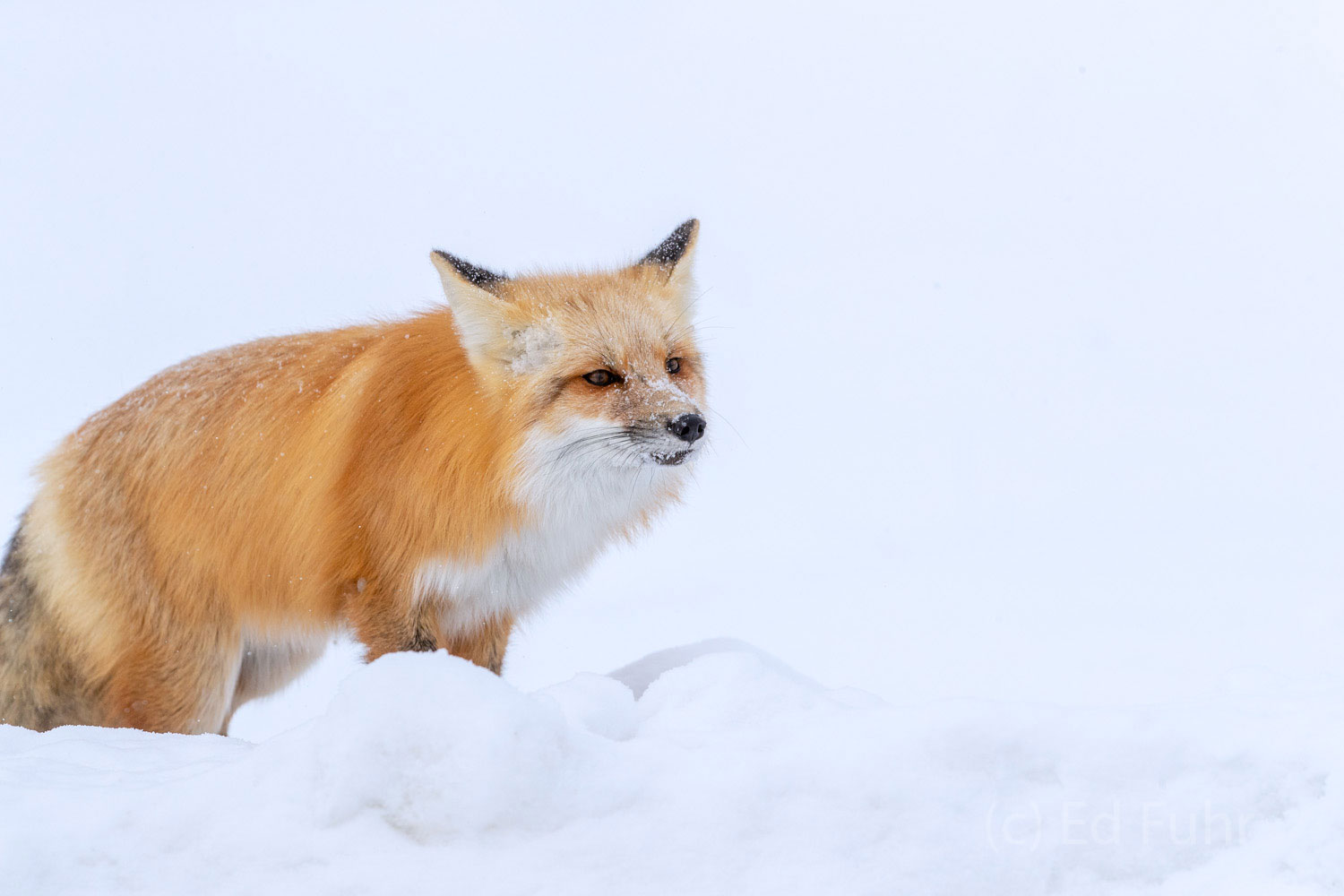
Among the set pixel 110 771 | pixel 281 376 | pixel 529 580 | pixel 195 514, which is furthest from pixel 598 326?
pixel 110 771

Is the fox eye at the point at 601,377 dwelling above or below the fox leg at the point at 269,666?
above

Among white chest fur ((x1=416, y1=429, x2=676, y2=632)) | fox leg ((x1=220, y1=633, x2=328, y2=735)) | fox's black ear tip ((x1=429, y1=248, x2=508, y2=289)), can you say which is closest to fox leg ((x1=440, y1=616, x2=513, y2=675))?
white chest fur ((x1=416, y1=429, x2=676, y2=632))

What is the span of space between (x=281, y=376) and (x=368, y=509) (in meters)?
0.96

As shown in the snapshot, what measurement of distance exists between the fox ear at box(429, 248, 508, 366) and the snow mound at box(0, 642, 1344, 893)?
2092mm

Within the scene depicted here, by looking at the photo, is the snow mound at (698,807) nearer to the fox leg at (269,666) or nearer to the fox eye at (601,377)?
the fox eye at (601,377)

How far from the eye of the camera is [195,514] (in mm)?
4805

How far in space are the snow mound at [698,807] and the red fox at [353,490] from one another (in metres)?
1.77

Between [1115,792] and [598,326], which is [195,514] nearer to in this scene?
[598,326]

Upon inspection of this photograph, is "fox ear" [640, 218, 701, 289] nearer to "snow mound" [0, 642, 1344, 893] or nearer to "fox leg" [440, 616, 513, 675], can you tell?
"fox leg" [440, 616, 513, 675]

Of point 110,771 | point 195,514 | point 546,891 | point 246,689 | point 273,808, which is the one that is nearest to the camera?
point 546,891

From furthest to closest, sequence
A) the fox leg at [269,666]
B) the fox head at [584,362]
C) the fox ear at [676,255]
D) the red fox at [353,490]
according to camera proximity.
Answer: the fox leg at [269,666], the fox ear at [676,255], the red fox at [353,490], the fox head at [584,362]

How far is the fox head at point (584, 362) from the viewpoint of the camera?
4238 millimetres

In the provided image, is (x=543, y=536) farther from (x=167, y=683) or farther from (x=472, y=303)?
(x=167, y=683)

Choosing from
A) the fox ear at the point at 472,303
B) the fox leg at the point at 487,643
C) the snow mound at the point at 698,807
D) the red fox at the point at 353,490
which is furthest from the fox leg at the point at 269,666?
the snow mound at the point at 698,807
